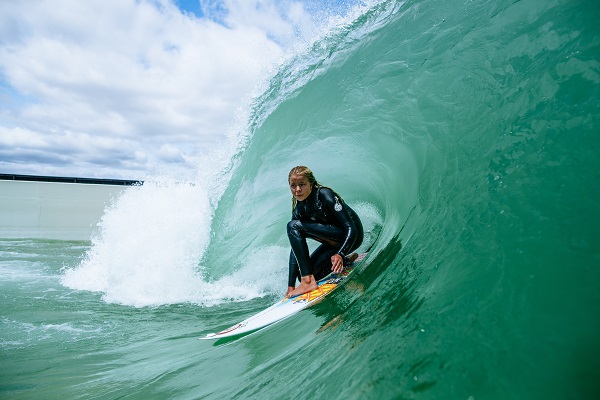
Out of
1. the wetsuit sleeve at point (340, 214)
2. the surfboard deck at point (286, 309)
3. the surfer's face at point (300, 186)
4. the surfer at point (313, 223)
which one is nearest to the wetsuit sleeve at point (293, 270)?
the surfer at point (313, 223)

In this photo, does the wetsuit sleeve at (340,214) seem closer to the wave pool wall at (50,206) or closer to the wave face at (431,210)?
the wave face at (431,210)

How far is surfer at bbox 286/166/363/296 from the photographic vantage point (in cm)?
382

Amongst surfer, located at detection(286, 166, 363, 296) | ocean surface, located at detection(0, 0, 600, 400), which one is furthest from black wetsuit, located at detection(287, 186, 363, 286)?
ocean surface, located at detection(0, 0, 600, 400)

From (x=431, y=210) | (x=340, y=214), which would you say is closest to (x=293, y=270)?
(x=340, y=214)

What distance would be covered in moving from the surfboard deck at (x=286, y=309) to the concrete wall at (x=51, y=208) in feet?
38.9

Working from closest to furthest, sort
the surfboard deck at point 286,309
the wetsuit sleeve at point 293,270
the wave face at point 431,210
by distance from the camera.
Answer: the wave face at point 431,210 → the surfboard deck at point 286,309 → the wetsuit sleeve at point 293,270

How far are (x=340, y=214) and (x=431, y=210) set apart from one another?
97 cm

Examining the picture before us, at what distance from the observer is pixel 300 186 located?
382 cm

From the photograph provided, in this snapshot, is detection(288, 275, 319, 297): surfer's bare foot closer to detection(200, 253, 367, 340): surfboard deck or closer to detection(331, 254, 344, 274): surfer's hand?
detection(200, 253, 367, 340): surfboard deck

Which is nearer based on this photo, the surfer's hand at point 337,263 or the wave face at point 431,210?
the wave face at point 431,210

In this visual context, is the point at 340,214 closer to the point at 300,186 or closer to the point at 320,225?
the point at 320,225

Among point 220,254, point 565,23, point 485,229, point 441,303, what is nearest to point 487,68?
point 565,23

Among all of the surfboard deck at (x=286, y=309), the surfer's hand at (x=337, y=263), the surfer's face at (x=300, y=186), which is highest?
the surfer's face at (x=300, y=186)

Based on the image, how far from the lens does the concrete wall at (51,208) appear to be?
13.8 metres
